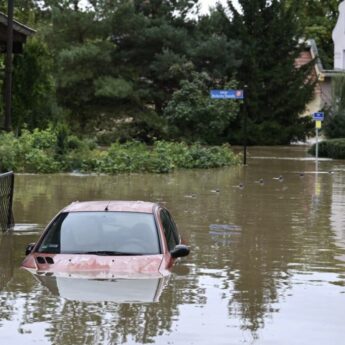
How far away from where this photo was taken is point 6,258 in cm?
1325

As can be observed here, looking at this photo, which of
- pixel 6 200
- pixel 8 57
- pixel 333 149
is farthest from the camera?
pixel 333 149

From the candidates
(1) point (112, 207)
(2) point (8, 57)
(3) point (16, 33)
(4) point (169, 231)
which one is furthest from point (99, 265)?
(2) point (8, 57)

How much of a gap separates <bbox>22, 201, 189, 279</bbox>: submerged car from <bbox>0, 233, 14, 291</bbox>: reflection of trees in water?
69 centimetres

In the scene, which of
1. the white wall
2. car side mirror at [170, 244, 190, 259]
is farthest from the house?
car side mirror at [170, 244, 190, 259]

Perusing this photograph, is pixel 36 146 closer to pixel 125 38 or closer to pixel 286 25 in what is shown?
pixel 125 38

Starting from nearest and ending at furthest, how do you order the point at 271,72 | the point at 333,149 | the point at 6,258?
the point at 6,258 → the point at 333,149 → the point at 271,72

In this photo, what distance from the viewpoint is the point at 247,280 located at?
11703 millimetres

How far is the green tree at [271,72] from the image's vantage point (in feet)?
188

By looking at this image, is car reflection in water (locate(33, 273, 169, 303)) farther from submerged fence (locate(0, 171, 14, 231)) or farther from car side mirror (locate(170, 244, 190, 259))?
submerged fence (locate(0, 171, 14, 231))

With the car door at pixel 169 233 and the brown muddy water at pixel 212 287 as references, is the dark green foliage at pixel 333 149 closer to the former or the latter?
the brown muddy water at pixel 212 287

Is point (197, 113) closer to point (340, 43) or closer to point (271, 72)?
point (271, 72)

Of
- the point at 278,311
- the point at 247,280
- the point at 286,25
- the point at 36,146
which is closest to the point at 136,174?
the point at 36,146

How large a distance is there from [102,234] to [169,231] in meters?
1.15

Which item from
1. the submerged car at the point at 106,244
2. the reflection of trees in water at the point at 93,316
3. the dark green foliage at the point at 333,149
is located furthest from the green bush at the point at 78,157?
the reflection of trees in water at the point at 93,316
